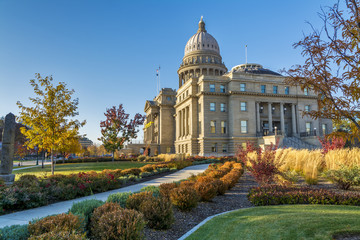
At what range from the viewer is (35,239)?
3.91 m

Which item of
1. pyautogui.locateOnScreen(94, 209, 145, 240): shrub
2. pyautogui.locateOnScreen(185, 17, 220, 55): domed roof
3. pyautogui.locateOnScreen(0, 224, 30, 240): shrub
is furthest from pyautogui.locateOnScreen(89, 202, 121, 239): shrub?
pyautogui.locateOnScreen(185, 17, 220, 55): domed roof

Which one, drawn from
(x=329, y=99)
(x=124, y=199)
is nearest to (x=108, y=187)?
(x=124, y=199)

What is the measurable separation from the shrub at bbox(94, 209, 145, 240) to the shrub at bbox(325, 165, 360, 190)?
10830mm

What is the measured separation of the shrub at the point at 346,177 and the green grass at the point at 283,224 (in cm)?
444

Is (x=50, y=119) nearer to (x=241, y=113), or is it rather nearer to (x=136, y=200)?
(x=136, y=200)

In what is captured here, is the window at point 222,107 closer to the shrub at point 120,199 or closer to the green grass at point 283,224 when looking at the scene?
the green grass at point 283,224

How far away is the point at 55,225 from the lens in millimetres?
4727

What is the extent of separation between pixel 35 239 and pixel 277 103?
176 feet

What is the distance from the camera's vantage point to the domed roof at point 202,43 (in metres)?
77.4

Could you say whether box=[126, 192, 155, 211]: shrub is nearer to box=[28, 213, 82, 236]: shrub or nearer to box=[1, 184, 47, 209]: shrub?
box=[28, 213, 82, 236]: shrub

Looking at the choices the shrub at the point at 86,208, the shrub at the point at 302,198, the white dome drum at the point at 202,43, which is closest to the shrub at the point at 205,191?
the shrub at the point at 302,198

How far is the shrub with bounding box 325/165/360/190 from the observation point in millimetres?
11625

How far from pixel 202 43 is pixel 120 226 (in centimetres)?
7804

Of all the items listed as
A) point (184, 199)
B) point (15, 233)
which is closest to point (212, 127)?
point (184, 199)
